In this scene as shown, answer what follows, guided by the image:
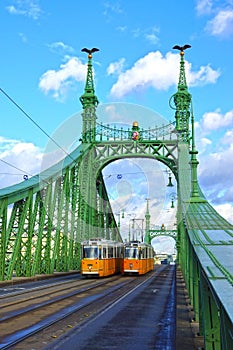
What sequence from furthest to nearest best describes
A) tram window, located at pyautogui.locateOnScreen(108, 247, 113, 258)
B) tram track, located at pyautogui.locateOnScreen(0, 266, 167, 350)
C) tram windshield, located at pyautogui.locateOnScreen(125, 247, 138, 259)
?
tram windshield, located at pyautogui.locateOnScreen(125, 247, 138, 259) → tram window, located at pyautogui.locateOnScreen(108, 247, 113, 258) → tram track, located at pyautogui.locateOnScreen(0, 266, 167, 350)

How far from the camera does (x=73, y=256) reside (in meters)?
44.4

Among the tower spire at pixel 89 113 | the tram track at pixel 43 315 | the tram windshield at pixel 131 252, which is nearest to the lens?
the tram track at pixel 43 315

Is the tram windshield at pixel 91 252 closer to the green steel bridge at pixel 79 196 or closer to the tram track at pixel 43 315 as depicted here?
the green steel bridge at pixel 79 196

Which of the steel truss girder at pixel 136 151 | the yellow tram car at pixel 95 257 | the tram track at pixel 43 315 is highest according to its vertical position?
the steel truss girder at pixel 136 151

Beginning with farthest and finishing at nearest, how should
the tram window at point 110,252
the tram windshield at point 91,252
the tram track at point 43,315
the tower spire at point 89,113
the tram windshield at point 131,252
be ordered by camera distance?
the tower spire at point 89,113 → the tram windshield at point 131,252 → the tram window at point 110,252 → the tram windshield at point 91,252 → the tram track at point 43,315

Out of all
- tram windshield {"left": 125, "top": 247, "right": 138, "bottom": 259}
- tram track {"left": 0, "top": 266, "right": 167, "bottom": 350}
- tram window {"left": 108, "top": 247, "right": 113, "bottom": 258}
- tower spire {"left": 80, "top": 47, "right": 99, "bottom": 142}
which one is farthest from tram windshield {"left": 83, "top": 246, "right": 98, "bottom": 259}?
tower spire {"left": 80, "top": 47, "right": 99, "bottom": 142}

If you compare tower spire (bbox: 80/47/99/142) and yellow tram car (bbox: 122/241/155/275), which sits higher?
tower spire (bbox: 80/47/99/142)

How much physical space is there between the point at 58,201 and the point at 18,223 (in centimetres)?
1061

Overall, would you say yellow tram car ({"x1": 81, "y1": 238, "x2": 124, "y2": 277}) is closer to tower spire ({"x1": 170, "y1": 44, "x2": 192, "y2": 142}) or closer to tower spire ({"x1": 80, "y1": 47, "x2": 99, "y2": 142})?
tower spire ({"x1": 80, "y1": 47, "x2": 99, "y2": 142})

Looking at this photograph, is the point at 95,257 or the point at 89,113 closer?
the point at 95,257

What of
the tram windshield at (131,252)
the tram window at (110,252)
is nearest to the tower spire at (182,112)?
the tram windshield at (131,252)

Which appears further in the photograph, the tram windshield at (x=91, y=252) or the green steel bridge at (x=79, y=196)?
the tram windshield at (x=91, y=252)

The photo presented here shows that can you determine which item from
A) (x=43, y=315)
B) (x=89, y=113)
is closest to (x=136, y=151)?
(x=89, y=113)

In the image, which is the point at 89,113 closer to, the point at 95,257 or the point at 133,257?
the point at 133,257
